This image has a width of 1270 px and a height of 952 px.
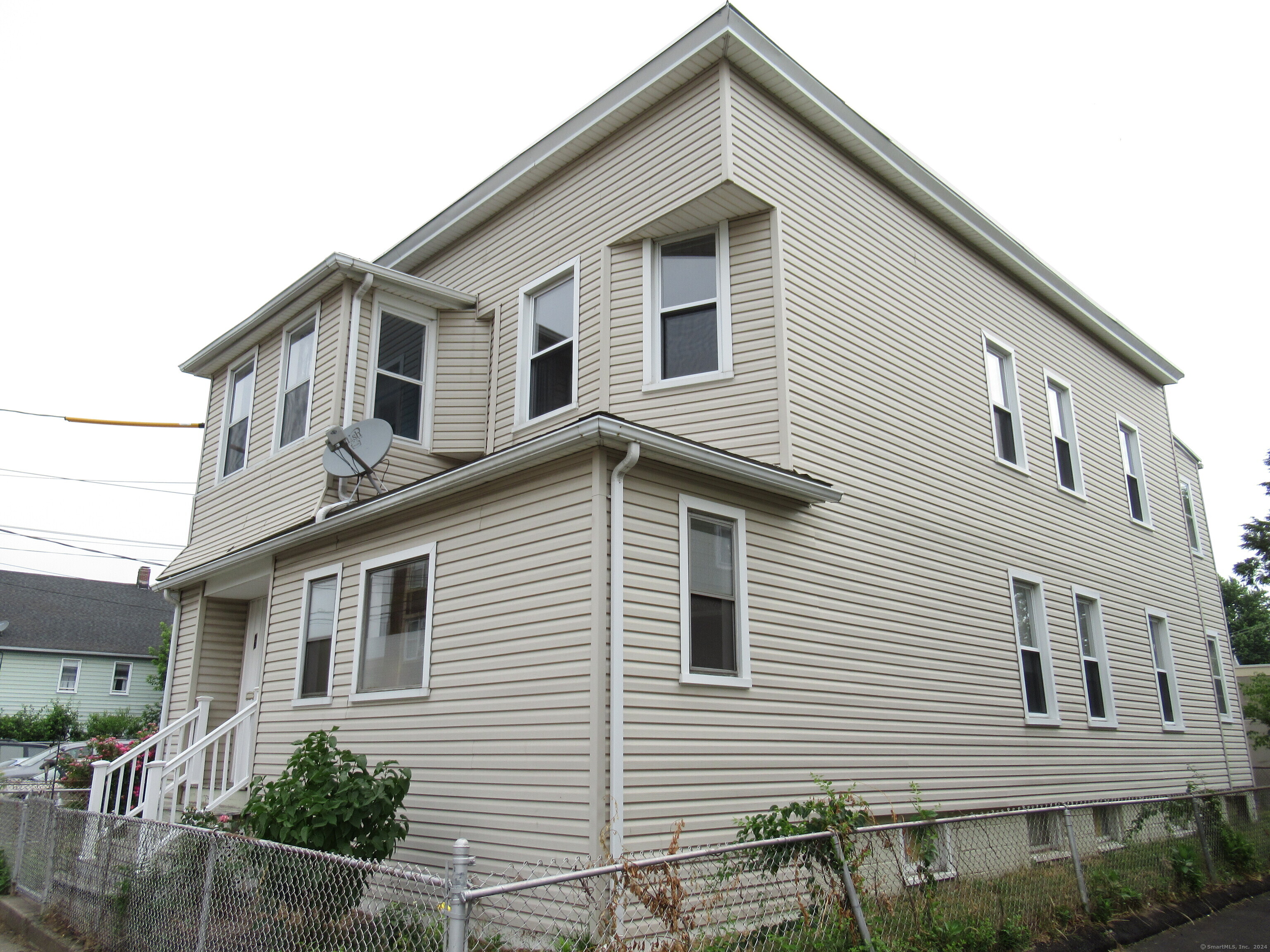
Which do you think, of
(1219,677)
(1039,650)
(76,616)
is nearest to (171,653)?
(1039,650)

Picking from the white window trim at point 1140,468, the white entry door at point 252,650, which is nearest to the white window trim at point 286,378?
the white entry door at point 252,650

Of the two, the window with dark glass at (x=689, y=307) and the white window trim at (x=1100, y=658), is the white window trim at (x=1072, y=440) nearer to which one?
the white window trim at (x=1100, y=658)

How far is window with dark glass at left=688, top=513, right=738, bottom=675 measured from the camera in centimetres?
740

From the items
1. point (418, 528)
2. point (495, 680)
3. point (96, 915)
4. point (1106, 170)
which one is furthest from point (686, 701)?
point (1106, 170)

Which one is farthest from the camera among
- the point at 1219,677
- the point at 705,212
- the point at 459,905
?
the point at 1219,677

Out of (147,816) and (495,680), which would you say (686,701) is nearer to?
(495,680)

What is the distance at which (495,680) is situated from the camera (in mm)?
7355

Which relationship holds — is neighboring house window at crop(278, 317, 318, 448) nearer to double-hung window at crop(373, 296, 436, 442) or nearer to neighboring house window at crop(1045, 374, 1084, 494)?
double-hung window at crop(373, 296, 436, 442)

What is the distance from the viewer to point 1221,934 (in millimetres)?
7543

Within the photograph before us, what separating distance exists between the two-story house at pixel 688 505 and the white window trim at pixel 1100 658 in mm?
52

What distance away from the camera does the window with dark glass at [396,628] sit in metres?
8.44

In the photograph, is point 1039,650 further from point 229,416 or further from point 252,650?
point 229,416

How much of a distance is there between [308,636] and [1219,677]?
16.8m

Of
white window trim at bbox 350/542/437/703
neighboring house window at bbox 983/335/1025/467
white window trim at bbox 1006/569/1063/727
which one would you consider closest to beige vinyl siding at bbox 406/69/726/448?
white window trim at bbox 350/542/437/703
